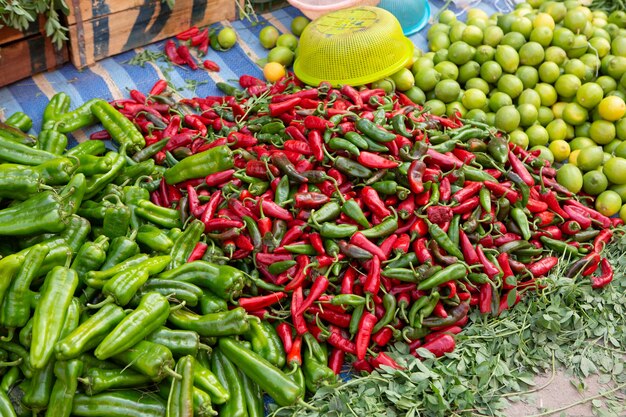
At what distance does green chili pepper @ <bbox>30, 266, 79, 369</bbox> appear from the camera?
2379 millimetres

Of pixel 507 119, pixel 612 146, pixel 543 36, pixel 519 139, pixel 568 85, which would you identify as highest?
pixel 543 36

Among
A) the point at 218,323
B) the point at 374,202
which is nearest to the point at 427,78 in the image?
the point at 374,202

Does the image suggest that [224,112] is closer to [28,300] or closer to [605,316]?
[28,300]

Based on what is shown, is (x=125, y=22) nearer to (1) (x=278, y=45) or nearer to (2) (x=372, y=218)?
(1) (x=278, y=45)

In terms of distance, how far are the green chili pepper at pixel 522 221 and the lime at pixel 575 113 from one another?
134cm

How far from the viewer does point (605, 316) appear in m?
3.30

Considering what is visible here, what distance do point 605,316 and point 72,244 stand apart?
296 centimetres

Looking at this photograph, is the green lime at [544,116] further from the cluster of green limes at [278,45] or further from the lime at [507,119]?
the cluster of green limes at [278,45]

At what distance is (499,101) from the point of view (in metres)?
4.45

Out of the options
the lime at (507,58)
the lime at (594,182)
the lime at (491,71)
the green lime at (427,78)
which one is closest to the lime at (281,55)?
the green lime at (427,78)

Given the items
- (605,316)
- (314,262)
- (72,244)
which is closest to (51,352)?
(72,244)

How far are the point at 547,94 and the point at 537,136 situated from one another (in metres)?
0.41

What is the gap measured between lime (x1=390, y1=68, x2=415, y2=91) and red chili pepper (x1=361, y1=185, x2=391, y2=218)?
1570 mm

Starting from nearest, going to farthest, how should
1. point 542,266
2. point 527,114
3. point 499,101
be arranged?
point 542,266 → point 527,114 → point 499,101
